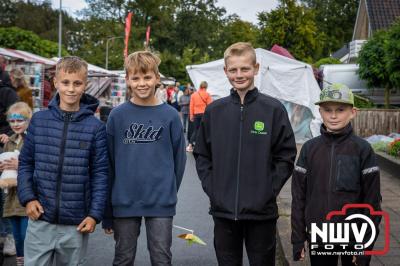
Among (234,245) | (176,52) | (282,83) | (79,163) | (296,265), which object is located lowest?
(296,265)

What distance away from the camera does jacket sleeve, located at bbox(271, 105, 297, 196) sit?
3688 millimetres

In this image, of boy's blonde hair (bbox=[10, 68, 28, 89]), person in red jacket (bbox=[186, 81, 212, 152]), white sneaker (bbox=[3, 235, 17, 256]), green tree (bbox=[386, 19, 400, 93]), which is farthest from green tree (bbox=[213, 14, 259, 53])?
white sneaker (bbox=[3, 235, 17, 256])

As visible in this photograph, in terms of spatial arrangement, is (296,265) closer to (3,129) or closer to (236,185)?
(236,185)

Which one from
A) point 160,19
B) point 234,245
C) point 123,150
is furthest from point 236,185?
point 160,19

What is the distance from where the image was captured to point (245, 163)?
3682mm

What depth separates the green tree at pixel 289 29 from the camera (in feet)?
122

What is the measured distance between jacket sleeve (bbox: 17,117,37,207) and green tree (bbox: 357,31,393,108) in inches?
650

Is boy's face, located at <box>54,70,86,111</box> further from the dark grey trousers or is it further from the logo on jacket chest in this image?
the dark grey trousers

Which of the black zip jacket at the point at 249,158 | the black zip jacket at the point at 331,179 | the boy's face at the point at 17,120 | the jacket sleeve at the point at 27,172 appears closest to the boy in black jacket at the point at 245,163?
the black zip jacket at the point at 249,158

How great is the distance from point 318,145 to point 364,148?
11.2 inches

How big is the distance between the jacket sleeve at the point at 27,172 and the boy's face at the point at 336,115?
6.31ft

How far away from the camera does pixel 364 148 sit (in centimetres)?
352

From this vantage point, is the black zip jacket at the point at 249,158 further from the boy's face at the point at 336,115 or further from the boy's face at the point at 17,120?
the boy's face at the point at 17,120

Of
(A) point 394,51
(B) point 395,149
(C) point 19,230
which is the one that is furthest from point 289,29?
(C) point 19,230
